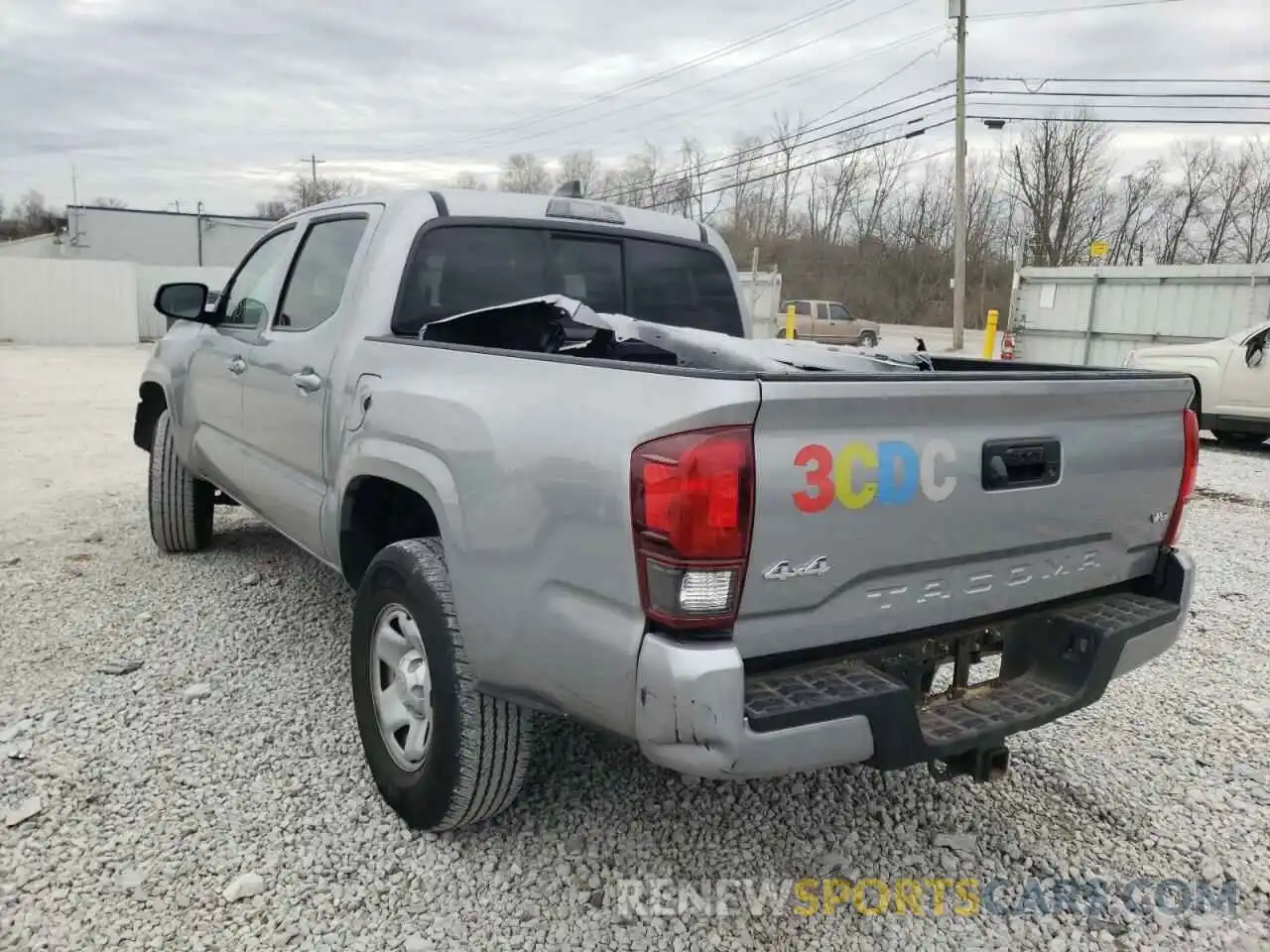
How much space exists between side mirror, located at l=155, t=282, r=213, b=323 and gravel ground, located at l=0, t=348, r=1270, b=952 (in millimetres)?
1405

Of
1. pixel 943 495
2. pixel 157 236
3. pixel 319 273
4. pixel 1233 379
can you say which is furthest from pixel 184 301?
pixel 157 236

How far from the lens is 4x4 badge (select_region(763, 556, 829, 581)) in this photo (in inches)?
80.9

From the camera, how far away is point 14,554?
5492 millimetres

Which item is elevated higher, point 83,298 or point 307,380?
point 307,380

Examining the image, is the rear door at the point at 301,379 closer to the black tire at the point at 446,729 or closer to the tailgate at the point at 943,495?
the black tire at the point at 446,729

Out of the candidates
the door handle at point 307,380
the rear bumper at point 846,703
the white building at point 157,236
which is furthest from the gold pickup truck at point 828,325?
the rear bumper at point 846,703

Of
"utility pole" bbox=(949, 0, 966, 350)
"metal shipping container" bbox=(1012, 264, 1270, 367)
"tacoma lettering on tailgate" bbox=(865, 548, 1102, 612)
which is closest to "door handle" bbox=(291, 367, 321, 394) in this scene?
"tacoma lettering on tailgate" bbox=(865, 548, 1102, 612)

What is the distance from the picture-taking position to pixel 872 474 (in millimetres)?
2148

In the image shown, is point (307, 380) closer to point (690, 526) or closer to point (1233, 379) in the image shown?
point (690, 526)

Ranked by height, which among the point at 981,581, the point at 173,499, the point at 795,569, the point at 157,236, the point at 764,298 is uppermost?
the point at 157,236

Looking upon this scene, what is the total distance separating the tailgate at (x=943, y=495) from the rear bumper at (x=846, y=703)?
10cm

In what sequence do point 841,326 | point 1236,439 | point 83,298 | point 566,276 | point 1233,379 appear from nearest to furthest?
1. point 566,276
2. point 1233,379
3. point 1236,439
4. point 83,298
5. point 841,326

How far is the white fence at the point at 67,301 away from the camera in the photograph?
83.3 feet

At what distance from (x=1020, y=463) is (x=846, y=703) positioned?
0.80 meters
